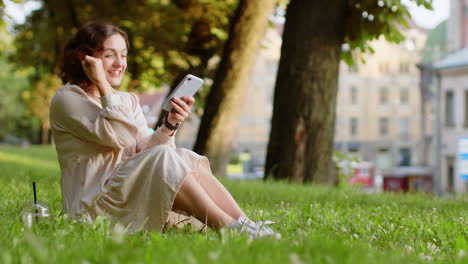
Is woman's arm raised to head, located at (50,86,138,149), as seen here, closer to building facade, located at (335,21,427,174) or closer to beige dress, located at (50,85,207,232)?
beige dress, located at (50,85,207,232)

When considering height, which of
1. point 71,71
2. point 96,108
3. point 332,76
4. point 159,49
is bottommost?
point 96,108

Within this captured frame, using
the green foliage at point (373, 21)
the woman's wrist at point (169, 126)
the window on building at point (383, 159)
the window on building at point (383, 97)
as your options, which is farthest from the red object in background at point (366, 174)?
the woman's wrist at point (169, 126)

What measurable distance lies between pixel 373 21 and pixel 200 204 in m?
6.61

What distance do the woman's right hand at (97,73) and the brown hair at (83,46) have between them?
25cm

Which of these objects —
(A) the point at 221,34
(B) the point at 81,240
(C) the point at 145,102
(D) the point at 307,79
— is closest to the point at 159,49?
(A) the point at 221,34

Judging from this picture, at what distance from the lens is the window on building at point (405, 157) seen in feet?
195

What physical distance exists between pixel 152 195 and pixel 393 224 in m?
1.81

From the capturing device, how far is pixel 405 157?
2352 inches

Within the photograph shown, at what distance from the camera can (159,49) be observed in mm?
16656

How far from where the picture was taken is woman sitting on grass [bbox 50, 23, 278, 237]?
3.73 meters

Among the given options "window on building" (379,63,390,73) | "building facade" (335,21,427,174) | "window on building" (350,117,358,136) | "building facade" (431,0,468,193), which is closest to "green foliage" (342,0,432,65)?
"building facade" (431,0,468,193)

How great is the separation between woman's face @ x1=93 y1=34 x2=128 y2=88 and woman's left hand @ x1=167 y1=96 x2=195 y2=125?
425 millimetres

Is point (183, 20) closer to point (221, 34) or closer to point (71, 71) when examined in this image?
point (221, 34)

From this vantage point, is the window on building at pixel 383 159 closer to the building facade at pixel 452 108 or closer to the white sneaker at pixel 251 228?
the building facade at pixel 452 108
